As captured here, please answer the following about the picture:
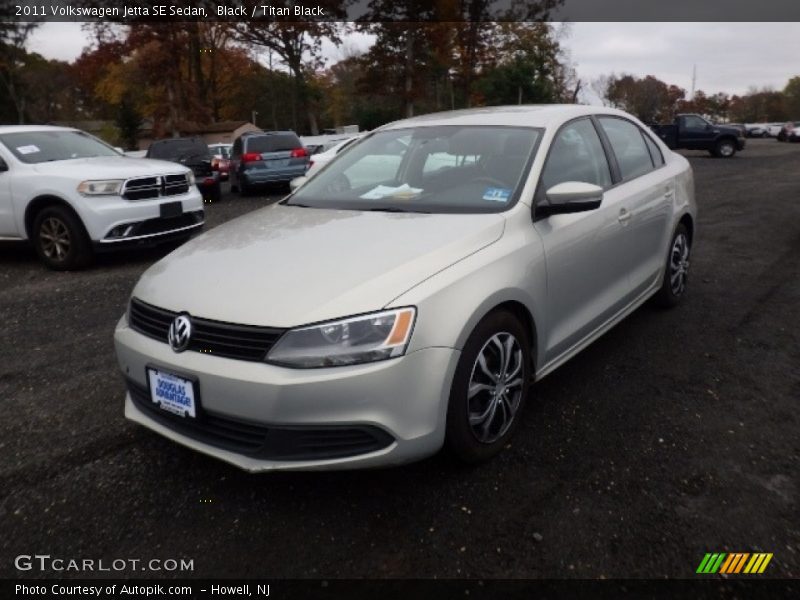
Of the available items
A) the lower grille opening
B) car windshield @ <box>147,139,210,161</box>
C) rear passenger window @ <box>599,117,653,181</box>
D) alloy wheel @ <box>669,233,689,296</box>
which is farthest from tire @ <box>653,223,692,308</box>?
car windshield @ <box>147,139,210,161</box>

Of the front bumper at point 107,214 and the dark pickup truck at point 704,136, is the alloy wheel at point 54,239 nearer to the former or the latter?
the front bumper at point 107,214

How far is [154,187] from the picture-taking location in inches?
272

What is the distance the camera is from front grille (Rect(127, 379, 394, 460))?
2256 millimetres

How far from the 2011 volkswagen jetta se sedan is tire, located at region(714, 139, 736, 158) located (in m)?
22.6

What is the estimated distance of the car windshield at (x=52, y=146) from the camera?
23.0ft

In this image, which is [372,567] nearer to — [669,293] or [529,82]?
[669,293]

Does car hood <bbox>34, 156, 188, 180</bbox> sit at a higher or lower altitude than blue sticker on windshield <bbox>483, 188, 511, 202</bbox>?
higher

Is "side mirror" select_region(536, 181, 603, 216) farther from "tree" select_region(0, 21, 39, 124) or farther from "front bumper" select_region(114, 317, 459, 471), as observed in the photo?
"tree" select_region(0, 21, 39, 124)

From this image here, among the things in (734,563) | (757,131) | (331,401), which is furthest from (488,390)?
(757,131)

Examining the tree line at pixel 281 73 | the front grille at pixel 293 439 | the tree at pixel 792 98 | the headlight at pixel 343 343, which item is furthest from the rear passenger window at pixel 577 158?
the tree at pixel 792 98

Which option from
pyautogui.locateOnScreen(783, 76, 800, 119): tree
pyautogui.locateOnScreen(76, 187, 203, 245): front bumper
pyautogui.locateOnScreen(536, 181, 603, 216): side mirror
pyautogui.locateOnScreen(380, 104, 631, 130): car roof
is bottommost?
pyautogui.locateOnScreen(76, 187, 203, 245): front bumper

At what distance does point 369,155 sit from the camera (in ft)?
12.9

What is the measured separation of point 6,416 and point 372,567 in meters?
2.38

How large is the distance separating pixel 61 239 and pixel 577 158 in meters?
5.72
